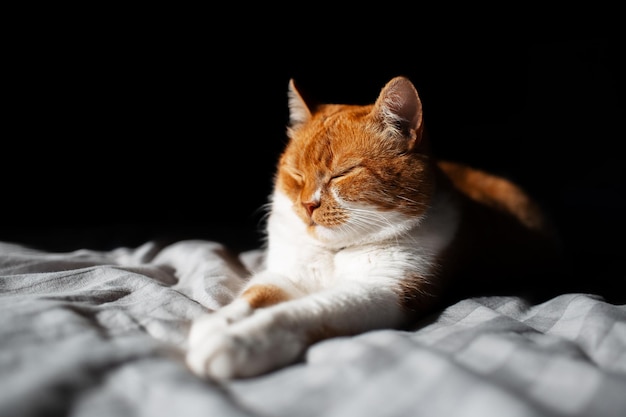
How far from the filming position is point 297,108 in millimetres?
1715

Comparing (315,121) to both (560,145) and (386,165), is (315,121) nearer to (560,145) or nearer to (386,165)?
(386,165)

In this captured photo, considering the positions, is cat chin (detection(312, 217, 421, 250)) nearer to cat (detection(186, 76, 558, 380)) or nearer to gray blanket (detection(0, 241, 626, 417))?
cat (detection(186, 76, 558, 380))

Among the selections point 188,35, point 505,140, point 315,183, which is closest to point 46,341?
point 315,183

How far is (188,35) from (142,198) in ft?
2.89

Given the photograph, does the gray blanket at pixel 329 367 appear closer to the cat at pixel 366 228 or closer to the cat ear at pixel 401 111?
the cat at pixel 366 228

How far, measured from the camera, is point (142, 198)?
2672 mm

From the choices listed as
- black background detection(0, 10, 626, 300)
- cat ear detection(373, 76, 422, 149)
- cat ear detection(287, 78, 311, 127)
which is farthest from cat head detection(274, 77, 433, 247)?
black background detection(0, 10, 626, 300)

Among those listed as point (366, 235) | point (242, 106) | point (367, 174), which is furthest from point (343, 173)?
point (242, 106)

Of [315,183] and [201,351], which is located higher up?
[315,183]

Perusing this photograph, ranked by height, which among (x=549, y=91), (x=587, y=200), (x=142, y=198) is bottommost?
(x=142, y=198)

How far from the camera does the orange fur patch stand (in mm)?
1183

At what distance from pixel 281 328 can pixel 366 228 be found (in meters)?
0.48

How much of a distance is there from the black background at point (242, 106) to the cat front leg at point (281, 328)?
1.25 metres

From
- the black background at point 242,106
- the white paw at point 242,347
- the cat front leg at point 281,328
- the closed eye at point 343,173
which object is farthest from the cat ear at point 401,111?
the black background at point 242,106
